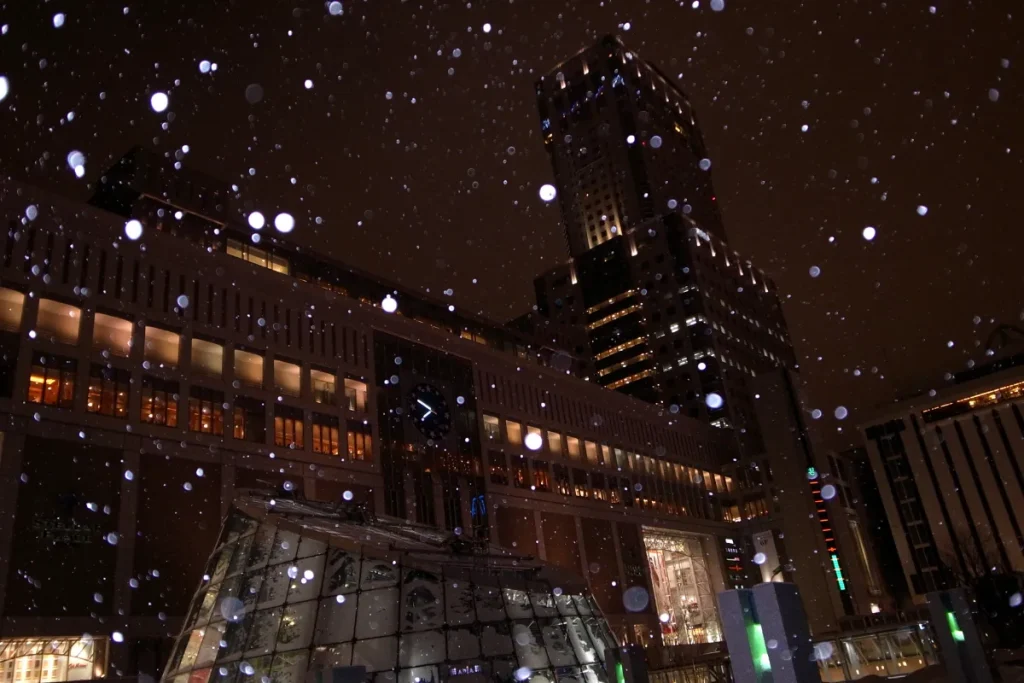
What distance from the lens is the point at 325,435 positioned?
4062cm

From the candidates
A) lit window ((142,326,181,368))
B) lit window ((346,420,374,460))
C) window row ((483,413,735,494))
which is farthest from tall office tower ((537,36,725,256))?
lit window ((142,326,181,368))

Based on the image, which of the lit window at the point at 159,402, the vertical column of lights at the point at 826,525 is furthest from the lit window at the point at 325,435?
the vertical column of lights at the point at 826,525

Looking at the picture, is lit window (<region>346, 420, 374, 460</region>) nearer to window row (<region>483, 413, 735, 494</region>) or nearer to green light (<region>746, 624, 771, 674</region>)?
window row (<region>483, 413, 735, 494</region>)

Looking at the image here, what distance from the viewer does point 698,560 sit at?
6925 centimetres

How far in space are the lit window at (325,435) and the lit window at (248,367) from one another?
3.79 meters

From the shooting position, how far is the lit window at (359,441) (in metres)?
41.8

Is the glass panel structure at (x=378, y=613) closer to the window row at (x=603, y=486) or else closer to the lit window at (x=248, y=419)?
the lit window at (x=248, y=419)

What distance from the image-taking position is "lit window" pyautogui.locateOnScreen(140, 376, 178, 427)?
3316cm

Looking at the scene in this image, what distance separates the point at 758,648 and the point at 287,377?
34775 mm

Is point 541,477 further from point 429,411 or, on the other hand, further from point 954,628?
point 954,628

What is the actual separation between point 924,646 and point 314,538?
28.6 meters

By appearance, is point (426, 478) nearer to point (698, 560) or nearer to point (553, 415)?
point (553, 415)

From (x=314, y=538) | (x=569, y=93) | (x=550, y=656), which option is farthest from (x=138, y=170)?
(x=569, y=93)

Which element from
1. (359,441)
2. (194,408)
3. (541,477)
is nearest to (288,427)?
(359,441)
